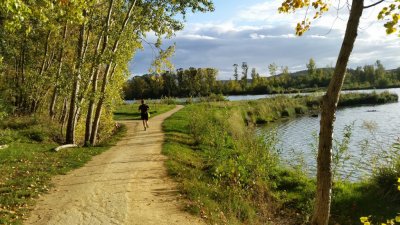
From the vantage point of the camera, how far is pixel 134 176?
12336mm

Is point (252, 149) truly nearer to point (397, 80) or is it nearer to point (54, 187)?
point (54, 187)

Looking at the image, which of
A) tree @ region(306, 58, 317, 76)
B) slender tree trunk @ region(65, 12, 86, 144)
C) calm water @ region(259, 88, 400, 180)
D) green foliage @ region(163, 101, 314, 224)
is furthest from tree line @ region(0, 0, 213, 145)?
tree @ region(306, 58, 317, 76)

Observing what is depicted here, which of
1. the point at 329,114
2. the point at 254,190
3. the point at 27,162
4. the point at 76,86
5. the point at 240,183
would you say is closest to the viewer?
the point at 329,114

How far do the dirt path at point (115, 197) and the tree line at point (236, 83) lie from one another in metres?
69.0

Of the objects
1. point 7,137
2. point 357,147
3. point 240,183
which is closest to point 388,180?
point 240,183

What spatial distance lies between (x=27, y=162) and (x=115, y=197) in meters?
5.13

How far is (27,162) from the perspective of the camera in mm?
13688

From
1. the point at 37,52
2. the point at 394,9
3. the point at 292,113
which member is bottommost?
the point at 292,113

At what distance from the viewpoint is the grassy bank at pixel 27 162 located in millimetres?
9297

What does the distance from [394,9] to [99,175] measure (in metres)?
9.77

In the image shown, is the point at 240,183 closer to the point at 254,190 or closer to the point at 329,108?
the point at 254,190

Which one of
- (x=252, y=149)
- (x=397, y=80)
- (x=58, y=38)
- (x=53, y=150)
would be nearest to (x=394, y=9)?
(x=252, y=149)

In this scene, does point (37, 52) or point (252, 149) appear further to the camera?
point (37, 52)

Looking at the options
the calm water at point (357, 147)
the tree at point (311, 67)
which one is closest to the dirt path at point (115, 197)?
the calm water at point (357, 147)
